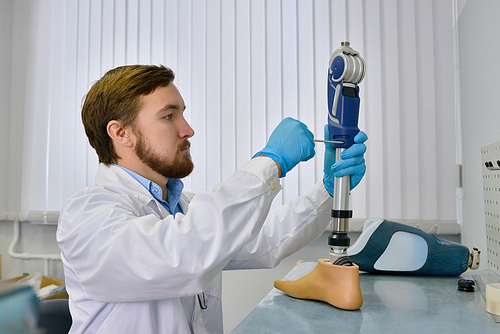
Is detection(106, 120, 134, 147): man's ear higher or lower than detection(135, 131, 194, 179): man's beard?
higher

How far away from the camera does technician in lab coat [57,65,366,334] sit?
0.83 m

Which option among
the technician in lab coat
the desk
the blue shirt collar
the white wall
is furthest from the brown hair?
the white wall

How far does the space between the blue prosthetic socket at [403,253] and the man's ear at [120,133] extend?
2.54 ft

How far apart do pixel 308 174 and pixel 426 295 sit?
1116mm

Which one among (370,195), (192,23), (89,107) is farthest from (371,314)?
(192,23)

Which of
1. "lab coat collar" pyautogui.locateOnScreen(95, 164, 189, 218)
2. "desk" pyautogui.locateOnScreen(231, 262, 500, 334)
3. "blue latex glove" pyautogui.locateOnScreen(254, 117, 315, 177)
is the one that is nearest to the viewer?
"desk" pyautogui.locateOnScreen(231, 262, 500, 334)

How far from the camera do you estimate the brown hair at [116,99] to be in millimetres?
1182

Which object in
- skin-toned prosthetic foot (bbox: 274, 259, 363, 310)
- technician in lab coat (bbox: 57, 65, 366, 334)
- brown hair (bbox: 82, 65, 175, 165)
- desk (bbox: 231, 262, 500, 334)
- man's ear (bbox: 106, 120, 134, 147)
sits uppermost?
brown hair (bbox: 82, 65, 175, 165)

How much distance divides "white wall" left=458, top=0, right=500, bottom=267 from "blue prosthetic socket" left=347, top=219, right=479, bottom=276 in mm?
433

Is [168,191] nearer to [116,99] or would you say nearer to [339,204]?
[116,99]

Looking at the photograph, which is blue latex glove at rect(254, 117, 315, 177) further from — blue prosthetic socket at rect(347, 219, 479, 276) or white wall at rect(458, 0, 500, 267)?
white wall at rect(458, 0, 500, 267)

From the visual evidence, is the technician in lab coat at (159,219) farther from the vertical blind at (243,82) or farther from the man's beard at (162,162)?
the vertical blind at (243,82)

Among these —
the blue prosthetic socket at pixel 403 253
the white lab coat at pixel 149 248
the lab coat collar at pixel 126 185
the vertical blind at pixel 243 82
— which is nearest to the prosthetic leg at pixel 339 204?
the white lab coat at pixel 149 248

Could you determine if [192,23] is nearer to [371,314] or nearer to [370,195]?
[370,195]
